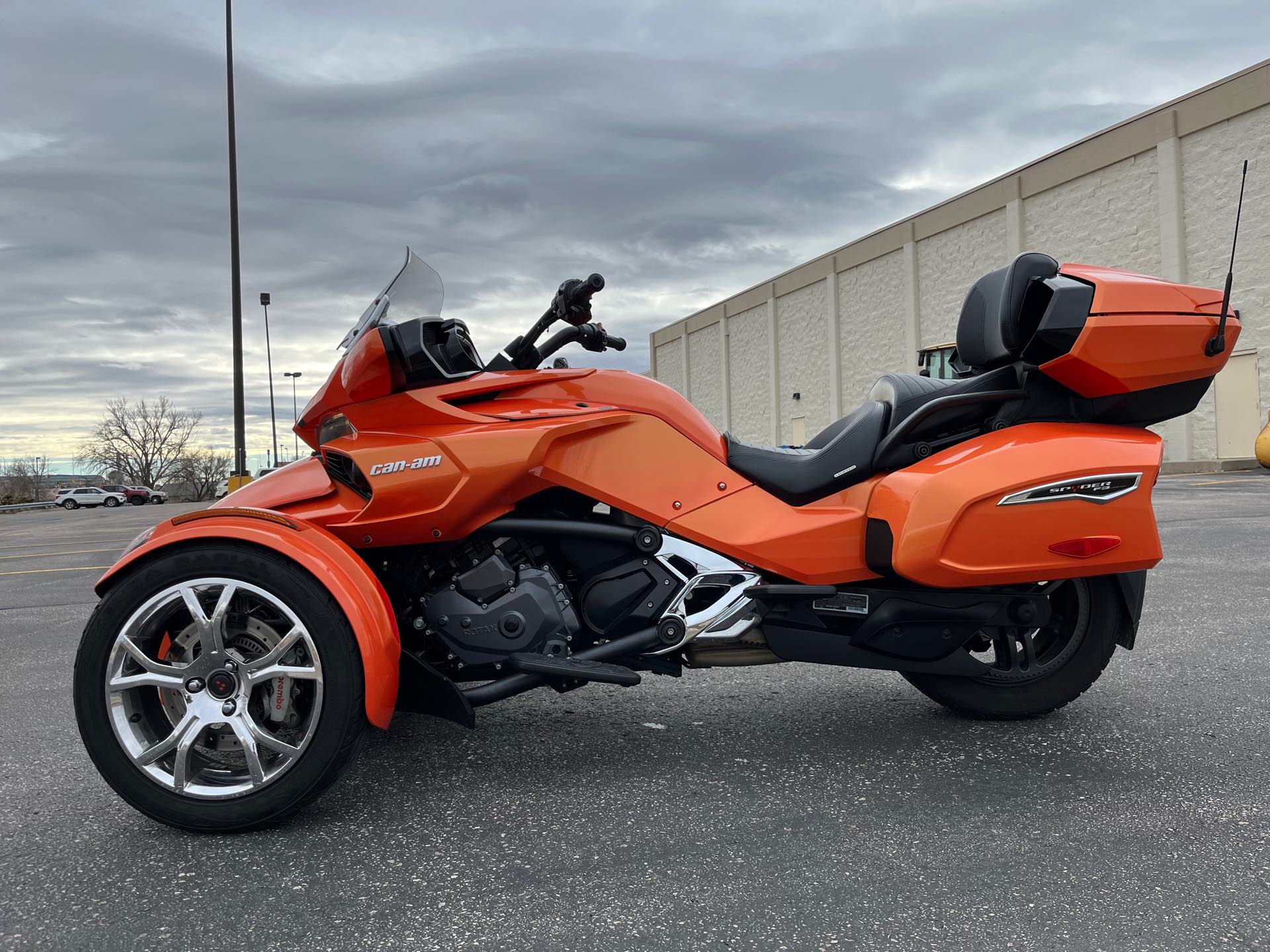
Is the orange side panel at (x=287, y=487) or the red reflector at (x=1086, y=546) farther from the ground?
the orange side panel at (x=287, y=487)

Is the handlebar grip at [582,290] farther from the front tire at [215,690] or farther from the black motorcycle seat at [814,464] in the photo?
the front tire at [215,690]

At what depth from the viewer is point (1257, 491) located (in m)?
13.2

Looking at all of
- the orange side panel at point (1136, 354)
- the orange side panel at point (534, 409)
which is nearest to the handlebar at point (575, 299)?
the orange side panel at point (534, 409)

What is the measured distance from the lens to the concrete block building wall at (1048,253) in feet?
68.1

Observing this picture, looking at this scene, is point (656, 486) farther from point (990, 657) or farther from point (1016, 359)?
point (990, 657)

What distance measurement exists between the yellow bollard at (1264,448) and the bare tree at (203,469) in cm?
5608

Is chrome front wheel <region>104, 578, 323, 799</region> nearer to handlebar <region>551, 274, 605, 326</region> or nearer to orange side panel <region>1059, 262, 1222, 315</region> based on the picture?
handlebar <region>551, 274, 605, 326</region>

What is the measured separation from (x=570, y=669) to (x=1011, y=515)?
1376 mm

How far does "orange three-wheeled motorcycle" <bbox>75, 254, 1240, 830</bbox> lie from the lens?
2385 millimetres

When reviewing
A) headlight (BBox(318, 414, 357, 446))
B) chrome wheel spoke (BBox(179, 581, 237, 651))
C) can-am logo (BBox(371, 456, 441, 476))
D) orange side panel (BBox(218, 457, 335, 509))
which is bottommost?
chrome wheel spoke (BBox(179, 581, 237, 651))

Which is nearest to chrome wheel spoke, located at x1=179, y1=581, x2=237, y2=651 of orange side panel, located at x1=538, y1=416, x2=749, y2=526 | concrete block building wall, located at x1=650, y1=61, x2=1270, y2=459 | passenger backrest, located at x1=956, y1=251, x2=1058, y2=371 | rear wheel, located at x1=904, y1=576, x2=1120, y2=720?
orange side panel, located at x1=538, y1=416, x2=749, y2=526

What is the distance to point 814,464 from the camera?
9.34ft

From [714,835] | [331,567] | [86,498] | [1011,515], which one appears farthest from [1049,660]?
[86,498]

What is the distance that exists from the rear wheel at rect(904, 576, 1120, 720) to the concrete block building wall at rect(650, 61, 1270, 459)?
63.6 ft
